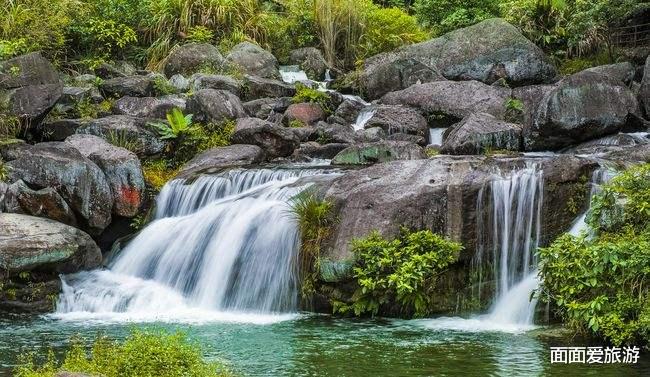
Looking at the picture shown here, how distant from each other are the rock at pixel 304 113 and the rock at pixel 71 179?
215 inches

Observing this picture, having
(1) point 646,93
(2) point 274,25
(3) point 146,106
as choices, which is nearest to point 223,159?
(3) point 146,106

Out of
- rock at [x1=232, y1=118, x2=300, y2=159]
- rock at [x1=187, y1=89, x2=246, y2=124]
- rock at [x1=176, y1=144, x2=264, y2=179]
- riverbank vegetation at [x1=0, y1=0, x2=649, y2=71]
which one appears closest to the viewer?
rock at [x1=176, y1=144, x2=264, y2=179]

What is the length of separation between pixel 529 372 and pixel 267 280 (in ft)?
14.8

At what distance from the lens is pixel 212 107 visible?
16531mm

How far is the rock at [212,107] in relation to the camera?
16.4m

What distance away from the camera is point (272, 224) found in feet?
37.8

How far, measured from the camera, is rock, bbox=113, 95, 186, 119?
16734 millimetres

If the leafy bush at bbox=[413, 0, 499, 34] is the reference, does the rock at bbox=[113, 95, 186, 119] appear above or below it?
below

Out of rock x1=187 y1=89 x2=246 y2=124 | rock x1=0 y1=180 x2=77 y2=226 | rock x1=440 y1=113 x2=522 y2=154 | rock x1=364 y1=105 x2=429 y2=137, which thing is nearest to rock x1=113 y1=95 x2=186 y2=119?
rock x1=187 y1=89 x2=246 y2=124

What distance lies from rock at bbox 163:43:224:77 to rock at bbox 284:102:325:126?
11.8ft

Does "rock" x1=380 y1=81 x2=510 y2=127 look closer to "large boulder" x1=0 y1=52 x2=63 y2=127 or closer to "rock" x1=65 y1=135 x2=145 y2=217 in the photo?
"rock" x1=65 y1=135 x2=145 y2=217

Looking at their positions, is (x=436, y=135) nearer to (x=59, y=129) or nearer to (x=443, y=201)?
(x=443, y=201)

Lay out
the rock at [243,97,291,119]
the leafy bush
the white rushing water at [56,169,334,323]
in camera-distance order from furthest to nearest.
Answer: the leafy bush
the rock at [243,97,291,119]
the white rushing water at [56,169,334,323]

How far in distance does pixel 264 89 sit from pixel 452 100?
4512mm
